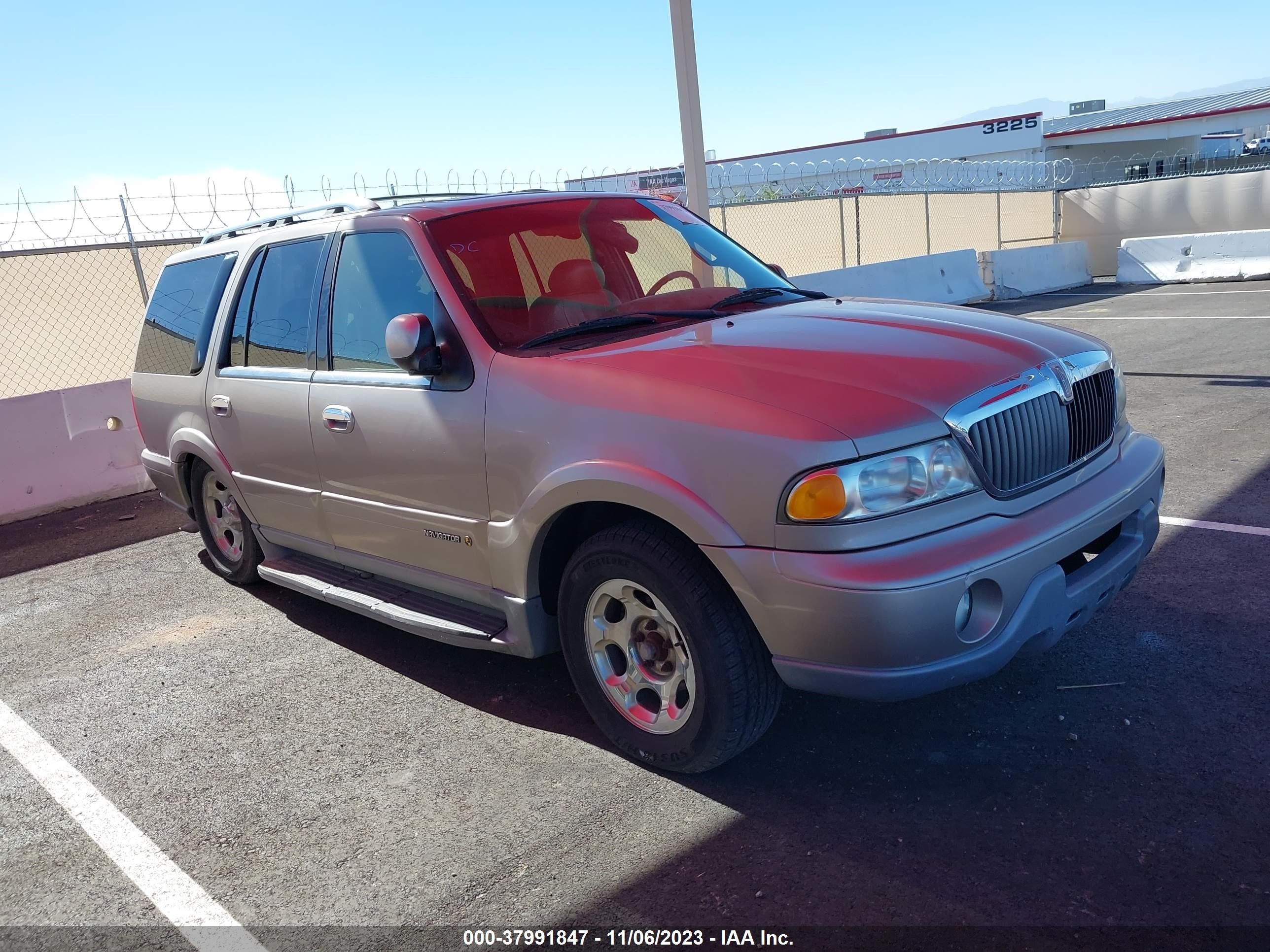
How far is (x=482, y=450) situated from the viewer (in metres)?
3.55

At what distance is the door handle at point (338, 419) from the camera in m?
4.09

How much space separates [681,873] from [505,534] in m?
1.26

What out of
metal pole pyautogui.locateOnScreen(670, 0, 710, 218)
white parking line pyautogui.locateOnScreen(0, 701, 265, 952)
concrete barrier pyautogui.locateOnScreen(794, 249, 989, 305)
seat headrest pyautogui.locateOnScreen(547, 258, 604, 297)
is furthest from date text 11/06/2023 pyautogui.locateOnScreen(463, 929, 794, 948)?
concrete barrier pyautogui.locateOnScreen(794, 249, 989, 305)

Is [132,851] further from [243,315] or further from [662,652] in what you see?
[243,315]

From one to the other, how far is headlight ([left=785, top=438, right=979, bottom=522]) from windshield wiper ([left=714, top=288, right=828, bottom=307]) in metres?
1.39

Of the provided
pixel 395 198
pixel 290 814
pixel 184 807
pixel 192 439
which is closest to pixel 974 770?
pixel 290 814

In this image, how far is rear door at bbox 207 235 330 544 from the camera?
4.44 meters

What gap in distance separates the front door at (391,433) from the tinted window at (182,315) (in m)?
1.22

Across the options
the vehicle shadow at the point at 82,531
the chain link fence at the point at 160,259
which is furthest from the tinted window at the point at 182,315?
the chain link fence at the point at 160,259

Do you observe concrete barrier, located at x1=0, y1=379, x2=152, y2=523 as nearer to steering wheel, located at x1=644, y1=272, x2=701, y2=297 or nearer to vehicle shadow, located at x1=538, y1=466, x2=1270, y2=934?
steering wheel, located at x1=644, y1=272, x2=701, y2=297

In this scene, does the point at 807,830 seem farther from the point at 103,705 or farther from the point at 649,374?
the point at 103,705

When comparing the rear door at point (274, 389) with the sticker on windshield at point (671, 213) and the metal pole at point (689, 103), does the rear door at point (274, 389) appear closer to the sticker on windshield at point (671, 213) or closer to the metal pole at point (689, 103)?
the sticker on windshield at point (671, 213)

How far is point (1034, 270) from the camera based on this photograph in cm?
1897

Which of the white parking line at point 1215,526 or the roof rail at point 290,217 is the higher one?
the roof rail at point 290,217
